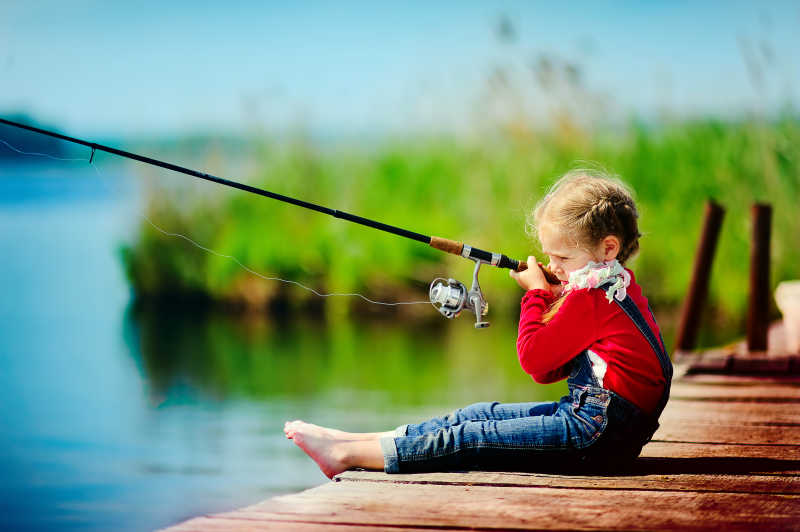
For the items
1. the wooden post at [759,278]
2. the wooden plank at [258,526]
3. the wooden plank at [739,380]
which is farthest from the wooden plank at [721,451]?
the wooden post at [759,278]

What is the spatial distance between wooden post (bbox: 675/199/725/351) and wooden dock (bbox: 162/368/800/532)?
1.59 m

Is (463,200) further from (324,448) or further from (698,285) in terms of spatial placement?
(324,448)

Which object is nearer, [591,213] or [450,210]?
[591,213]

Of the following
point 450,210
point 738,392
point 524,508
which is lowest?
point 524,508

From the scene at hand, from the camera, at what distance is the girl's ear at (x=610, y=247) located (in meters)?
2.01

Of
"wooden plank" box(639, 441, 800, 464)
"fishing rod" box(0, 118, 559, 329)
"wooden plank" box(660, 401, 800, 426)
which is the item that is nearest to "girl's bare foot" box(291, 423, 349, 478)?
"fishing rod" box(0, 118, 559, 329)

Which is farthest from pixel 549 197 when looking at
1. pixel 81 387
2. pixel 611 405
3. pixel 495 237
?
pixel 495 237

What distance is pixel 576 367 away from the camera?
2041mm

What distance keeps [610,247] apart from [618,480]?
44 cm

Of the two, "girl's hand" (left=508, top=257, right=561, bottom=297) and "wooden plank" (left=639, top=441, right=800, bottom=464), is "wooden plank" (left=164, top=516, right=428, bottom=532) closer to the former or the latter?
"girl's hand" (left=508, top=257, right=561, bottom=297)

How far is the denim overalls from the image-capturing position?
199 centimetres

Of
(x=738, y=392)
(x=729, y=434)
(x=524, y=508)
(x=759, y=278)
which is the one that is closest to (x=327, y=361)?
(x=759, y=278)

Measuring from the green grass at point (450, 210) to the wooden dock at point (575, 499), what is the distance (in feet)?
15.3

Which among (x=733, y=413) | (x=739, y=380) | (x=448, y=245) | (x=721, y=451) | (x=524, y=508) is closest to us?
(x=524, y=508)
